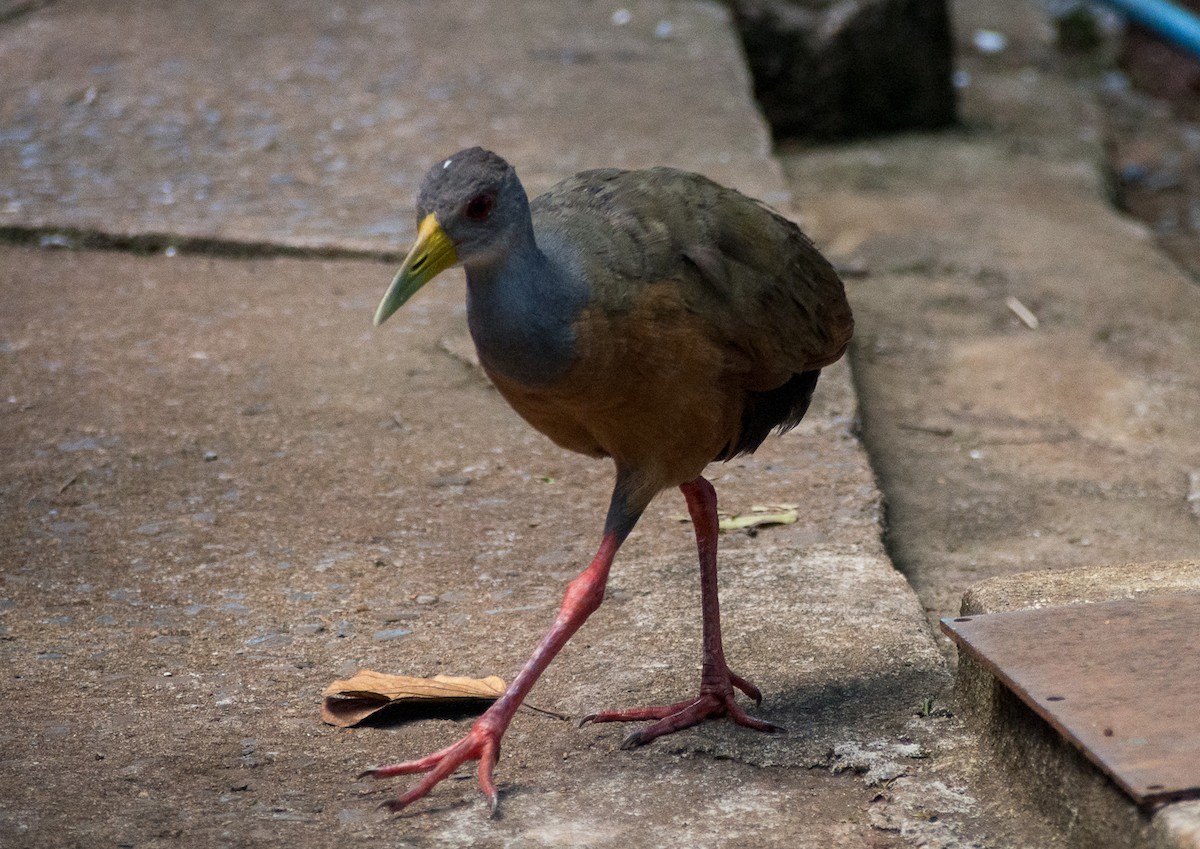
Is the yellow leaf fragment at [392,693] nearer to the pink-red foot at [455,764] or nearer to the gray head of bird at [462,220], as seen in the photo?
the pink-red foot at [455,764]

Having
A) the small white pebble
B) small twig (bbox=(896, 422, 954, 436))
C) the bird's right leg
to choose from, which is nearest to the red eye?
the bird's right leg

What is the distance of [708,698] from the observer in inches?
136

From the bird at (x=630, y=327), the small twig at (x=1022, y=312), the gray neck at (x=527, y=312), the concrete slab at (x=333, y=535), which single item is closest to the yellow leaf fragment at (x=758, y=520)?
the concrete slab at (x=333, y=535)

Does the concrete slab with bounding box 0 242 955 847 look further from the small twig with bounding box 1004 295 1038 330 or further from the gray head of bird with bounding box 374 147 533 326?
the small twig with bounding box 1004 295 1038 330

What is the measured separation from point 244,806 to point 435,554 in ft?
4.25

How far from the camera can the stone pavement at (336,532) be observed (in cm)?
310

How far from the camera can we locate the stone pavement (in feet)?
10.2

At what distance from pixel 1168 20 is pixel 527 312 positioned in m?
7.18

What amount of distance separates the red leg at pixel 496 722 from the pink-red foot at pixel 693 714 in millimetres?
251

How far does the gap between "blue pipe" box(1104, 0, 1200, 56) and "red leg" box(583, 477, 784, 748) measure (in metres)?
6.52

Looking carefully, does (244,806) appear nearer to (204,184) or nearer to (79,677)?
(79,677)

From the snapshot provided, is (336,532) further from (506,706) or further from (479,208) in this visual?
(479,208)

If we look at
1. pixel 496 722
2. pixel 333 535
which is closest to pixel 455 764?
pixel 496 722

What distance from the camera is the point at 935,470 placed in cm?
511
